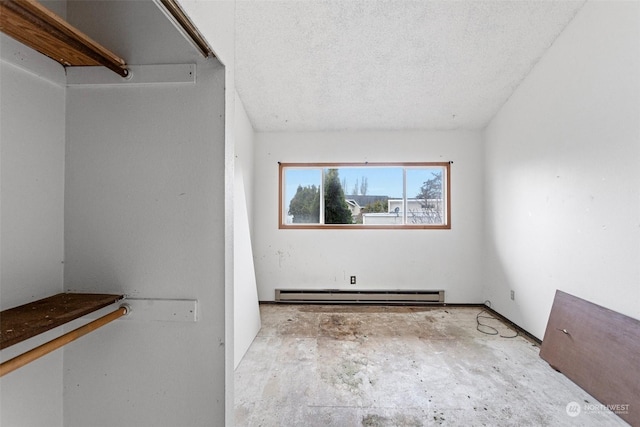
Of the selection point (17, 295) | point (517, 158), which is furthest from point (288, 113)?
point (17, 295)

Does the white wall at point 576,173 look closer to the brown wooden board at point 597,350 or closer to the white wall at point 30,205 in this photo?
the brown wooden board at point 597,350

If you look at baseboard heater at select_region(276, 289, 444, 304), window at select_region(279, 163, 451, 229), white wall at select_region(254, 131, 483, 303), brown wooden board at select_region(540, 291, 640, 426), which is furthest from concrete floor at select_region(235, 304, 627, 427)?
window at select_region(279, 163, 451, 229)

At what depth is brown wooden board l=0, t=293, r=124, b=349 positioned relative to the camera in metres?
0.65

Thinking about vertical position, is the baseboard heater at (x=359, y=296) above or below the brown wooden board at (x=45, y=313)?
below

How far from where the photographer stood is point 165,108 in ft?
3.30

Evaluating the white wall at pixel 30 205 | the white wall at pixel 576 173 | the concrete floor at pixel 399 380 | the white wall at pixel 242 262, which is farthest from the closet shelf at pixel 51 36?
the white wall at pixel 576 173

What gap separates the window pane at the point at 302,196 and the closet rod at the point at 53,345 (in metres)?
2.88

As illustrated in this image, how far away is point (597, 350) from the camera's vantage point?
177 centimetres

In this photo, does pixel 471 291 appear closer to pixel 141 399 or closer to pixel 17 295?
pixel 141 399

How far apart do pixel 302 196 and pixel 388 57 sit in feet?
6.89

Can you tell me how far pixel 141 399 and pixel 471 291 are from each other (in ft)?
12.7

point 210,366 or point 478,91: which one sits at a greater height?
point 478,91

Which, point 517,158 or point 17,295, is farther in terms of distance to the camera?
point 517,158

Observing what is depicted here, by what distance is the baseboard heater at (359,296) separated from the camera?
353cm
